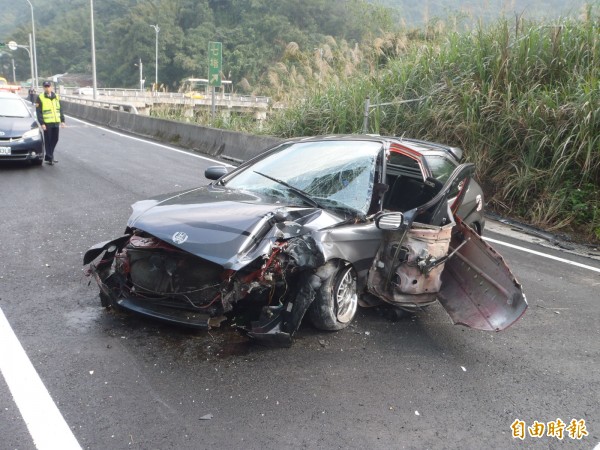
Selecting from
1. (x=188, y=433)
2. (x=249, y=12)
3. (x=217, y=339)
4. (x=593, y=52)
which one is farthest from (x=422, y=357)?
(x=249, y=12)

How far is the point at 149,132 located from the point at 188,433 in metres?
16.9

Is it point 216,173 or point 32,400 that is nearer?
point 32,400

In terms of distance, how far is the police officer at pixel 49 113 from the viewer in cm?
1116

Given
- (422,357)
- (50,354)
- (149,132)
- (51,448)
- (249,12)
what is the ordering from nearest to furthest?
(51,448), (50,354), (422,357), (149,132), (249,12)

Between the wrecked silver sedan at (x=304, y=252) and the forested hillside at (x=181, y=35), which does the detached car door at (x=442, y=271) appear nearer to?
the wrecked silver sedan at (x=304, y=252)

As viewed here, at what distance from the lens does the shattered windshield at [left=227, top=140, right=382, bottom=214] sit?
4586mm

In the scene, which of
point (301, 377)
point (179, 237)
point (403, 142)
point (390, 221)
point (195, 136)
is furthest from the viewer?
point (195, 136)

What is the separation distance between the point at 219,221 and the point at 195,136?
12408 mm

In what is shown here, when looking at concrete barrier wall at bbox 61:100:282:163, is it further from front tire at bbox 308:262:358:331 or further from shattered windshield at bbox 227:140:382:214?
front tire at bbox 308:262:358:331

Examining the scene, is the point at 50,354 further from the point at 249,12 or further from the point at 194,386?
the point at 249,12

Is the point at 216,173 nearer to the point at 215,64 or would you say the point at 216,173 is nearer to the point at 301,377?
the point at 301,377

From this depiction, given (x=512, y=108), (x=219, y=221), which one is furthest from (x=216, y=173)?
(x=512, y=108)

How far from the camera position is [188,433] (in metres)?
3.00

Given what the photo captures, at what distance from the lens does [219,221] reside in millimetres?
3965
